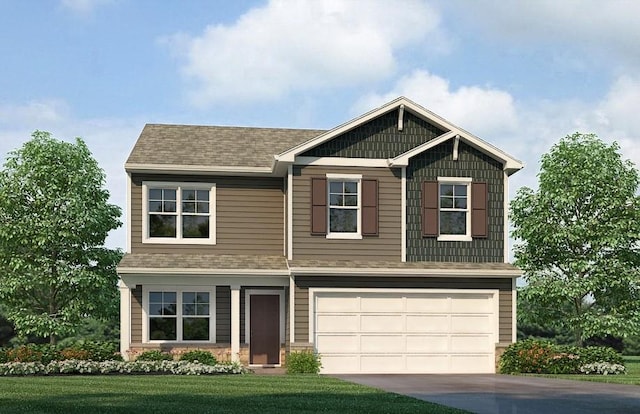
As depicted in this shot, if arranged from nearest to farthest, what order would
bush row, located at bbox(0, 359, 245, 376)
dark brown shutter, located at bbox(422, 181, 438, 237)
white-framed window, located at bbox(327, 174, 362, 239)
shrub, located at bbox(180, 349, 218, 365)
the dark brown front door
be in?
bush row, located at bbox(0, 359, 245, 376)
shrub, located at bbox(180, 349, 218, 365)
white-framed window, located at bbox(327, 174, 362, 239)
dark brown shutter, located at bbox(422, 181, 438, 237)
the dark brown front door

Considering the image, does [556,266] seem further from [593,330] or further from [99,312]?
[99,312]

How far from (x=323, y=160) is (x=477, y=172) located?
483 centimetres

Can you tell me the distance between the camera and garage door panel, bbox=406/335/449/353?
29.1 metres

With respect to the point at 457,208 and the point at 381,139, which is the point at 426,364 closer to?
the point at 457,208

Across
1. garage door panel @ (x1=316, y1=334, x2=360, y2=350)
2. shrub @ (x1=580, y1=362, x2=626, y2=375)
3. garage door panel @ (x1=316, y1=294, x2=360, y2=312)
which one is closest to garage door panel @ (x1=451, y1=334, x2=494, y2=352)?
shrub @ (x1=580, y1=362, x2=626, y2=375)

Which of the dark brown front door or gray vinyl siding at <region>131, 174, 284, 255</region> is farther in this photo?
the dark brown front door

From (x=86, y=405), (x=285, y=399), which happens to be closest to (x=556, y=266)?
(x=285, y=399)

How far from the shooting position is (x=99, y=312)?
Result: 33688 millimetres

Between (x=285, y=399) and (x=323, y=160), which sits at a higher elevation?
(x=323, y=160)

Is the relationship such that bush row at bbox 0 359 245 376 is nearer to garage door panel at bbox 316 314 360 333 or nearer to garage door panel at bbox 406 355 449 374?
garage door panel at bbox 316 314 360 333

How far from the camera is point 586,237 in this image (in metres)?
34.6

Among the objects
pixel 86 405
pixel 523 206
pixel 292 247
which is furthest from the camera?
pixel 523 206

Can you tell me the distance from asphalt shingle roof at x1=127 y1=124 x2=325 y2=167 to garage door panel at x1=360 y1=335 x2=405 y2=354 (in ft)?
20.5

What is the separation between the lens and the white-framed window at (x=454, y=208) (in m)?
29.5
